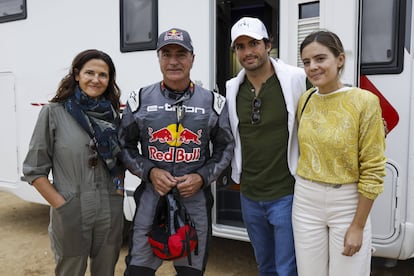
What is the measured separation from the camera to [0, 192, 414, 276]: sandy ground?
3.50 metres

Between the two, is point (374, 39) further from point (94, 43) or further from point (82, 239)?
point (94, 43)

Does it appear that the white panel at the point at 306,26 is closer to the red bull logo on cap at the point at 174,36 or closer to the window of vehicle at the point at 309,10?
the window of vehicle at the point at 309,10

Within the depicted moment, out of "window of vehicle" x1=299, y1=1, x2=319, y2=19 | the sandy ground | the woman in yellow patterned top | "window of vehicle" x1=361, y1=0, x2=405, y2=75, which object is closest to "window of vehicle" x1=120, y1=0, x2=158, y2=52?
"window of vehicle" x1=299, y1=1, x2=319, y2=19

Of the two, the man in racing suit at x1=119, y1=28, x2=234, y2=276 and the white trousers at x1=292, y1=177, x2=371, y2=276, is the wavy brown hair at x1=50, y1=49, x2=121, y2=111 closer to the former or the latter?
the man in racing suit at x1=119, y1=28, x2=234, y2=276

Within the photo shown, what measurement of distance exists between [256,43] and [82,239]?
4.47ft

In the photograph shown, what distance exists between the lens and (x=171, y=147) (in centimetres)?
208

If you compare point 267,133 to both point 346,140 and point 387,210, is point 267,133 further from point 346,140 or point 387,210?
point 387,210

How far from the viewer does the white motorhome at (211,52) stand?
254cm

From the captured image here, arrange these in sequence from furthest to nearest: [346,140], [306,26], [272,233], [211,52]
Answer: [211,52] < [306,26] < [272,233] < [346,140]

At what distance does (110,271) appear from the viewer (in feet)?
7.09

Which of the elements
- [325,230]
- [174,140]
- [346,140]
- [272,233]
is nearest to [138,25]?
[174,140]

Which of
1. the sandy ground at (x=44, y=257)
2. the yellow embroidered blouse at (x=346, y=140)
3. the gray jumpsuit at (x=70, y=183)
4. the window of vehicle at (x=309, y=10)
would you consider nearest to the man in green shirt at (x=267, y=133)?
the yellow embroidered blouse at (x=346, y=140)

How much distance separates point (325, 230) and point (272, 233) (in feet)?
1.53

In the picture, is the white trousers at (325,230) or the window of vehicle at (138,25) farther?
the window of vehicle at (138,25)
